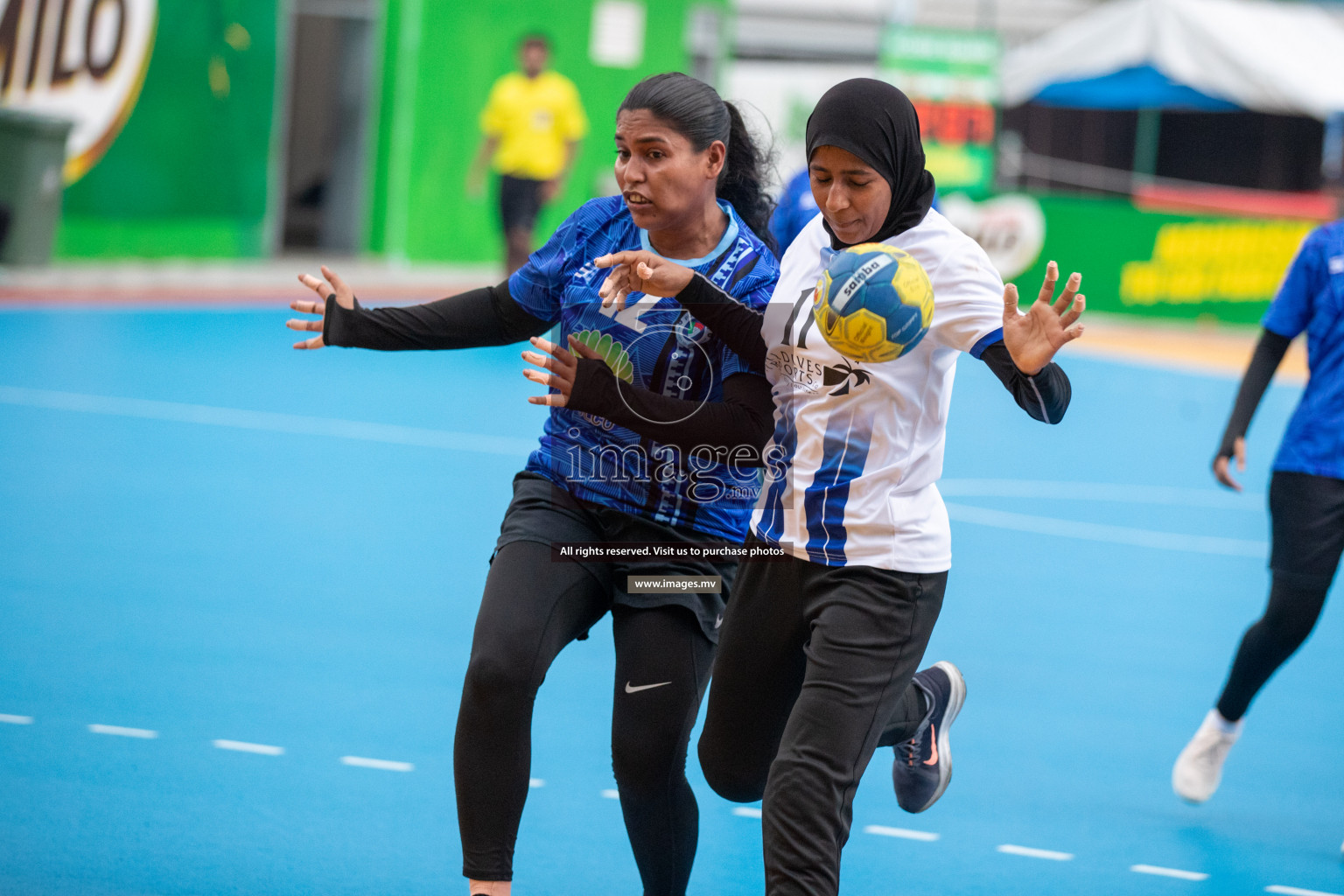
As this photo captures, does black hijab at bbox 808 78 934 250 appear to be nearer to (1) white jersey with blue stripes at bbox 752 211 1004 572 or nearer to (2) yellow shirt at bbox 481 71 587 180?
(1) white jersey with blue stripes at bbox 752 211 1004 572

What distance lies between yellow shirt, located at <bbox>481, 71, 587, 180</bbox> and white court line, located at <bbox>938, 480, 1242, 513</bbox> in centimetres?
767

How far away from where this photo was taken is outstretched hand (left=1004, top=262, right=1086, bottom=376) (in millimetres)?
3289

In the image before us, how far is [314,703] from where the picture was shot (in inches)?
220

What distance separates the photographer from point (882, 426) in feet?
11.9

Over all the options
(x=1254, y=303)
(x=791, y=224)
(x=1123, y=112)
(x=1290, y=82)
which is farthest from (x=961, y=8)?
(x=791, y=224)

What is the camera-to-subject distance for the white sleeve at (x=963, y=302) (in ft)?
11.5

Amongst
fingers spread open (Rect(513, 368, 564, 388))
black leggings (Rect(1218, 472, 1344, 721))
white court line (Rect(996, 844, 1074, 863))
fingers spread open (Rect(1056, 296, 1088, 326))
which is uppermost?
fingers spread open (Rect(1056, 296, 1088, 326))

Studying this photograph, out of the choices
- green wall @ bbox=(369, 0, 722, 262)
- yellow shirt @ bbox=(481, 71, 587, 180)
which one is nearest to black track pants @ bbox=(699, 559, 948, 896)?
yellow shirt @ bbox=(481, 71, 587, 180)

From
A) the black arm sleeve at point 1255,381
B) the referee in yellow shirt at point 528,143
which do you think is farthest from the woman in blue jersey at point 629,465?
the referee in yellow shirt at point 528,143

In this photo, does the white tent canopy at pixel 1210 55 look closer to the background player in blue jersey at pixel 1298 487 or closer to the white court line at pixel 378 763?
the background player in blue jersey at pixel 1298 487

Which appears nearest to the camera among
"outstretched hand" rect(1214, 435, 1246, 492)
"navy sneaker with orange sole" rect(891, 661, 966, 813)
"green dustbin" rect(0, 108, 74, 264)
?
"navy sneaker with orange sole" rect(891, 661, 966, 813)

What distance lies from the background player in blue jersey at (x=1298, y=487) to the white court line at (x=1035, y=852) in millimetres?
658

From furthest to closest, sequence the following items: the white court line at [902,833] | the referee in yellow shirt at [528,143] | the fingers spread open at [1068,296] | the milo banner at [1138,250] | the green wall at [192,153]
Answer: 1. the milo banner at [1138,250]
2. the referee in yellow shirt at [528,143]
3. the green wall at [192,153]
4. the white court line at [902,833]
5. the fingers spread open at [1068,296]

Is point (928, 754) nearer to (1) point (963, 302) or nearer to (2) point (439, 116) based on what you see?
(1) point (963, 302)
